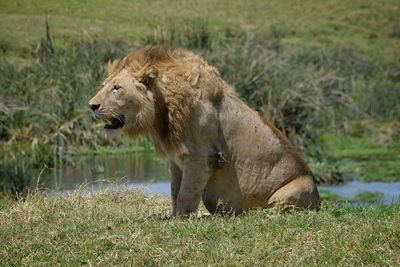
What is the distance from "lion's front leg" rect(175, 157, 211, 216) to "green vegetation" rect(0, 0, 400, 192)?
709 cm

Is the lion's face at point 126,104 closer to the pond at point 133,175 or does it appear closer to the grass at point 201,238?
the grass at point 201,238

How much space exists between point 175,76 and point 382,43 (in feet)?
127

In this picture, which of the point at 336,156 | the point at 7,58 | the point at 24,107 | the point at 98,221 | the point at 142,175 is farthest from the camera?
the point at 7,58

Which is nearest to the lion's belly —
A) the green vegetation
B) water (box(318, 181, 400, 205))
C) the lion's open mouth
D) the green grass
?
the lion's open mouth

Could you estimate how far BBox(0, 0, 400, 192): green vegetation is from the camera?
2283 centimetres

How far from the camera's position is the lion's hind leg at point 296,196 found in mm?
9922

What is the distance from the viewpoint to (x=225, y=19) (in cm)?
3991

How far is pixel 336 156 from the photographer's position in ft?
81.2

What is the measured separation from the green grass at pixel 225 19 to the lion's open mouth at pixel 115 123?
58.5 feet

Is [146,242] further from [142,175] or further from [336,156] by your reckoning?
[336,156]

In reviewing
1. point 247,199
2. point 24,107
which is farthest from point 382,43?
point 247,199

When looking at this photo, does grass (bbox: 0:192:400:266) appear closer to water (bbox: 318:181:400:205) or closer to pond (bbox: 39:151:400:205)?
pond (bbox: 39:151:400:205)

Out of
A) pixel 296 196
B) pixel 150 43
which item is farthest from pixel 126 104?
pixel 150 43

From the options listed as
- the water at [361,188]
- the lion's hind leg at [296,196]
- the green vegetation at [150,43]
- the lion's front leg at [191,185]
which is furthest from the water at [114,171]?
the lion's front leg at [191,185]
